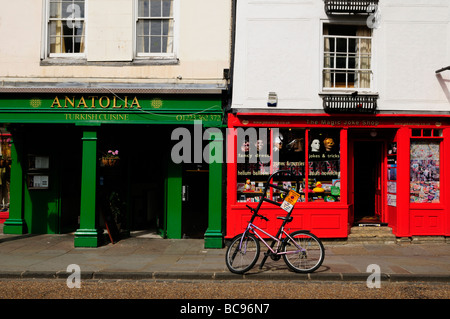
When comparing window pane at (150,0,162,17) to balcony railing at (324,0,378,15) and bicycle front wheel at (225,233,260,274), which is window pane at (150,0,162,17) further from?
bicycle front wheel at (225,233,260,274)

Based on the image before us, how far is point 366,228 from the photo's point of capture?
10.4m

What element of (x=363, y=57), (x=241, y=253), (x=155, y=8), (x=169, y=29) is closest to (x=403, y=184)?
(x=363, y=57)

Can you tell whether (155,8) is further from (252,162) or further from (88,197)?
(88,197)

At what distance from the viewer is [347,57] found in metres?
10.3

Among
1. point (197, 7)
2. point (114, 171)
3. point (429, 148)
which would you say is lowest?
point (114, 171)

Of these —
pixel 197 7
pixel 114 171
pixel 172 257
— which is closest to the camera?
pixel 172 257

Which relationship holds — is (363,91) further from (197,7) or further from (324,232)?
(197,7)

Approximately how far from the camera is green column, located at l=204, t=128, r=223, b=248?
31.6 ft

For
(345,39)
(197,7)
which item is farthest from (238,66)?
(345,39)

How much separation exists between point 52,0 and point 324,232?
9.01 metres

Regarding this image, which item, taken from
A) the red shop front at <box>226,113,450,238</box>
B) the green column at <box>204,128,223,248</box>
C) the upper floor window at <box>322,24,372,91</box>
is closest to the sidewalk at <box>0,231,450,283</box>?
the green column at <box>204,128,223,248</box>

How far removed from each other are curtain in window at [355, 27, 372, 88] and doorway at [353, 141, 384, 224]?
1768mm

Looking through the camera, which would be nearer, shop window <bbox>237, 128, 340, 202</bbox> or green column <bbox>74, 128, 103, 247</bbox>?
green column <bbox>74, 128, 103, 247</bbox>

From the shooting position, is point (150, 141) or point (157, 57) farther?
point (150, 141)
